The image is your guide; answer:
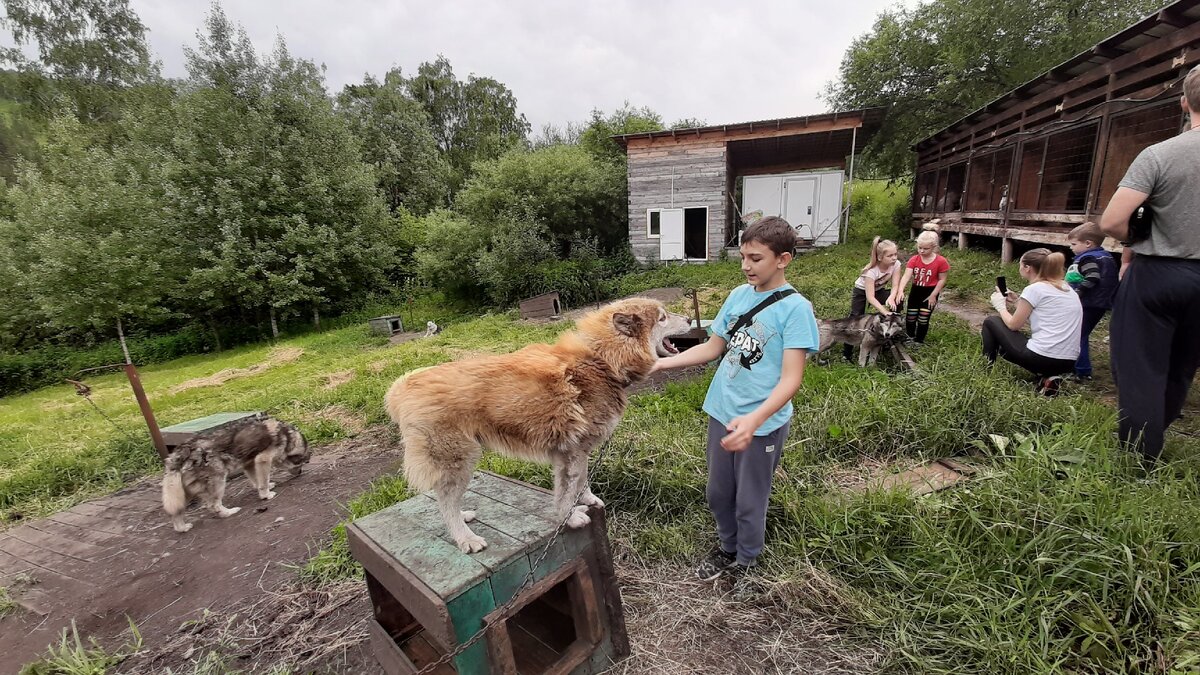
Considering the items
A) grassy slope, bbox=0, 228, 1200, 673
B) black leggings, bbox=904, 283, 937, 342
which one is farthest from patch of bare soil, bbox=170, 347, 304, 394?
black leggings, bbox=904, 283, 937, 342

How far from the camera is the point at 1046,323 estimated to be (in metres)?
4.18

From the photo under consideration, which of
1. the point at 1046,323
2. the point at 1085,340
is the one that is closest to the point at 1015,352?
the point at 1046,323

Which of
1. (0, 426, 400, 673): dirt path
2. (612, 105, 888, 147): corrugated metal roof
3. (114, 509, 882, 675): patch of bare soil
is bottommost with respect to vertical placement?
(0, 426, 400, 673): dirt path

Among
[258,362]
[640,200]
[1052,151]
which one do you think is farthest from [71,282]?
[1052,151]

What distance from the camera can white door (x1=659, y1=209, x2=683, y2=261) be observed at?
17.1m

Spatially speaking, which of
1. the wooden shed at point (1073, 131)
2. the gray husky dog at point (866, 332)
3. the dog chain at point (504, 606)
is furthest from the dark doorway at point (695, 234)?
the dog chain at point (504, 606)

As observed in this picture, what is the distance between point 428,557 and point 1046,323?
18.4ft

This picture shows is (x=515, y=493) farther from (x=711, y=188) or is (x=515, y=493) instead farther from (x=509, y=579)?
(x=711, y=188)

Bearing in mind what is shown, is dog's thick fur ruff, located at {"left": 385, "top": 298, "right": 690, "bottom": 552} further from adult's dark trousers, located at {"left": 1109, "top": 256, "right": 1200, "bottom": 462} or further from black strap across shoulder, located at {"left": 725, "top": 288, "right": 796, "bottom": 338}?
adult's dark trousers, located at {"left": 1109, "top": 256, "right": 1200, "bottom": 462}

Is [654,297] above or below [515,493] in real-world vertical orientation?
below

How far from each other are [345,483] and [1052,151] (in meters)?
15.0

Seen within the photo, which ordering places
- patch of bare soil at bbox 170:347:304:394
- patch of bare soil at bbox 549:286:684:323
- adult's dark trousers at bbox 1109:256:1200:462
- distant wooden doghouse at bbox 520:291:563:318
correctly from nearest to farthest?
adult's dark trousers at bbox 1109:256:1200:462, patch of bare soil at bbox 170:347:304:394, patch of bare soil at bbox 549:286:684:323, distant wooden doghouse at bbox 520:291:563:318

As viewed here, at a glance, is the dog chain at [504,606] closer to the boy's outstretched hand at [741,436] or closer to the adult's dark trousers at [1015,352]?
the boy's outstretched hand at [741,436]

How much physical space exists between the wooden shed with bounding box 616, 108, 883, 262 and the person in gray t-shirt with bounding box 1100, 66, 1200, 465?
14.2 meters
